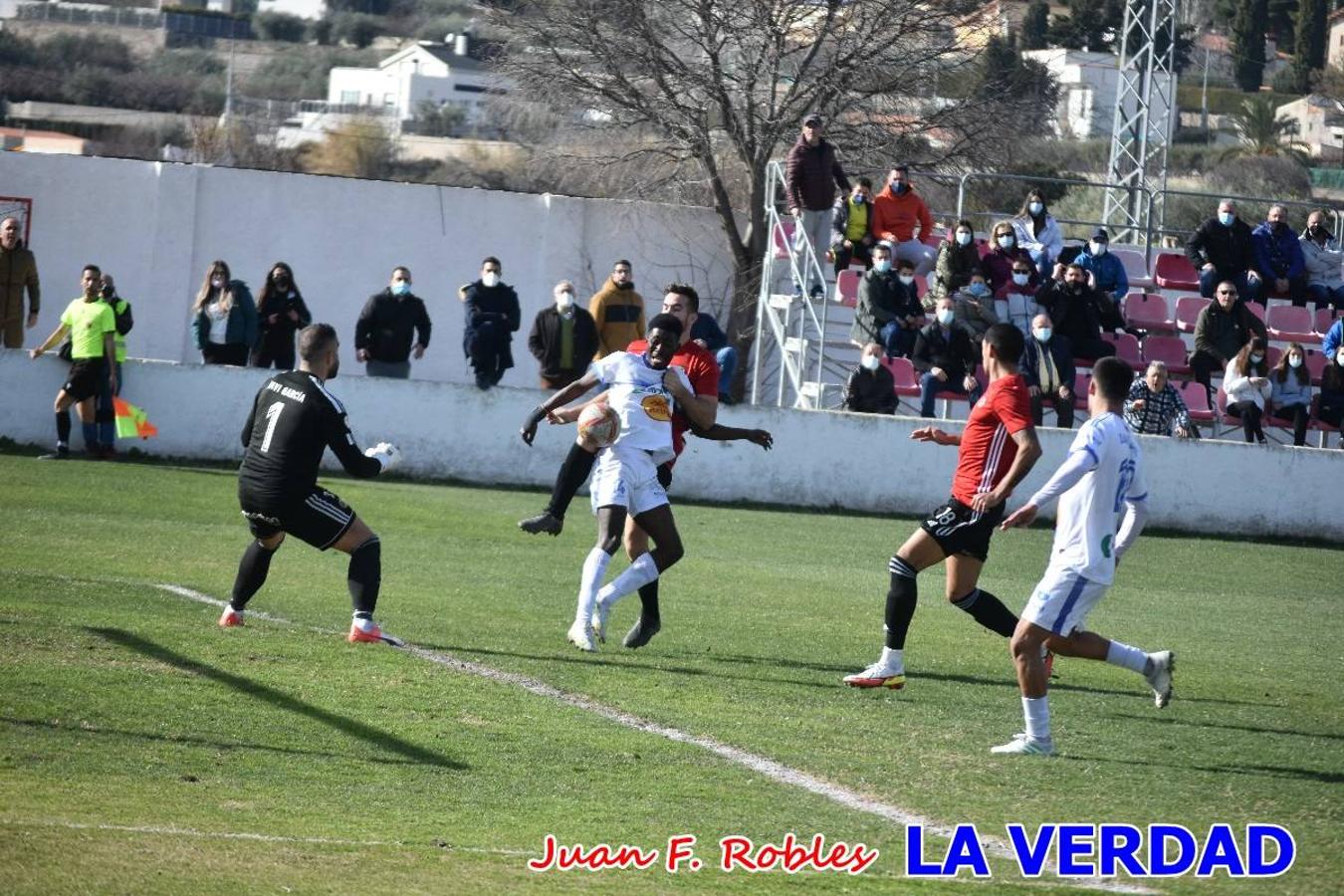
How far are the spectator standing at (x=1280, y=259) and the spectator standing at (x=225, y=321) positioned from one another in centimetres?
1364

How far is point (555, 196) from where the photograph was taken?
2897 centimetres

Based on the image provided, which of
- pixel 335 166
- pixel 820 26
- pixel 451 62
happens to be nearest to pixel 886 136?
pixel 820 26

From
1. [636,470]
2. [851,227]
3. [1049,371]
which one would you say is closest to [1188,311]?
[1049,371]

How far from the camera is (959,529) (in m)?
9.58

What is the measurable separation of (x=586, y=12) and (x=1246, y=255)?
469 inches

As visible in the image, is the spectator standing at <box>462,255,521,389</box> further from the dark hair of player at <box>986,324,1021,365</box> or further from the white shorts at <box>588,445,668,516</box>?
the dark hair of player at <box>986,324,1021,365</box>

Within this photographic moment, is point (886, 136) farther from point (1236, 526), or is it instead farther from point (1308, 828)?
point (1308, 828)

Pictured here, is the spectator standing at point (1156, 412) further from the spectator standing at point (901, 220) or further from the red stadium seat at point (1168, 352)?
the spectator standing at point (901, 220)

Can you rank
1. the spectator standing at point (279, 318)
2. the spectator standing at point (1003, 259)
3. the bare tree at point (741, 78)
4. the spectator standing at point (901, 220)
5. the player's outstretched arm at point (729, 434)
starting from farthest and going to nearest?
the bare tree at point (741, 78) < the spectator standing at point (901, 220) < the spectator standing at point (1003, 259) < the spectator standing at point (279, 318) < the player's outstretched arm at point (729, 434)

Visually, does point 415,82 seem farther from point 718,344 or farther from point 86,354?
point 86,354

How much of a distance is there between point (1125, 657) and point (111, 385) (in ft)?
44.5

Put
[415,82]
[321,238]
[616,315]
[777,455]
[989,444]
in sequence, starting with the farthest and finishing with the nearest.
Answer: [415,82]
[321,238]
[616,315]
[777,455]
[989,444]

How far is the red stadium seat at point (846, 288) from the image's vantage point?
24344mm

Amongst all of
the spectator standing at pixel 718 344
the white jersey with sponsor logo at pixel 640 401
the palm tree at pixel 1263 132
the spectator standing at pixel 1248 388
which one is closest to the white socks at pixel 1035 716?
the white jersey with sponsor logo at pixel 640 401
